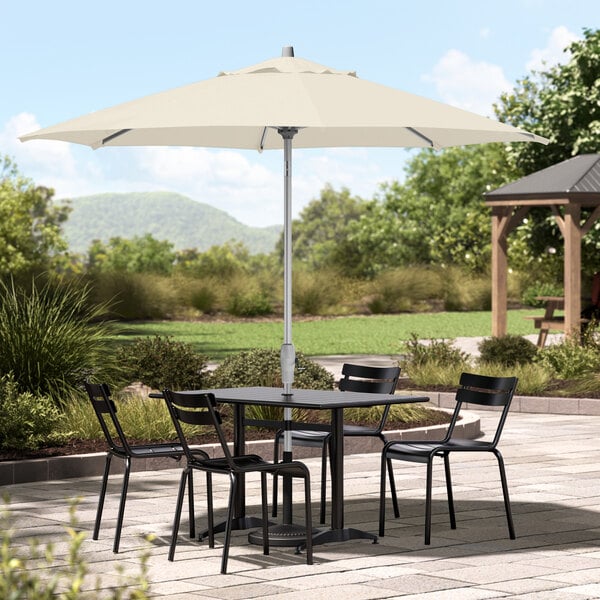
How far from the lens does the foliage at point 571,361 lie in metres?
15.1

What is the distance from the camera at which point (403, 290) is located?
35344 mm

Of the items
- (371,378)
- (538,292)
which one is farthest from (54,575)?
(538,292)

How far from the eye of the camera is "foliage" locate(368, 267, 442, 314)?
34.9 meters

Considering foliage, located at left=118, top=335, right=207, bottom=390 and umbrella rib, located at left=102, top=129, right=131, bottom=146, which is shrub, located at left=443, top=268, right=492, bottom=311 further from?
umbrella rib, located at left=102, top=129, right=131, bottom=146

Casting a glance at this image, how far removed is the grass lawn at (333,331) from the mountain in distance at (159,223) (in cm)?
11788

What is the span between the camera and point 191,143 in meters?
9.11

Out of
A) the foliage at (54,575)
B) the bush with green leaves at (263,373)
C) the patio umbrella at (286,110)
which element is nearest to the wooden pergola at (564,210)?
the bush with green leaves at (263,373)

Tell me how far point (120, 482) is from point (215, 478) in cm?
71

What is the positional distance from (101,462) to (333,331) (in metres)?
18.5

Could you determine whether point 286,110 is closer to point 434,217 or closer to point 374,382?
point 374,382

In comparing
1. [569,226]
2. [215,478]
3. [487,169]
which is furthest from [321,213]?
[215,478]

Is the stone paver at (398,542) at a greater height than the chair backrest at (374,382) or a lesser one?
lesser

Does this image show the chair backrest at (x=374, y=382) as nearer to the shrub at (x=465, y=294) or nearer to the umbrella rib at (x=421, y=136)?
the umbrella rib at (x=421, y=136)

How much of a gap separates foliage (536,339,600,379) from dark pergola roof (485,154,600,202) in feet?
10.6
